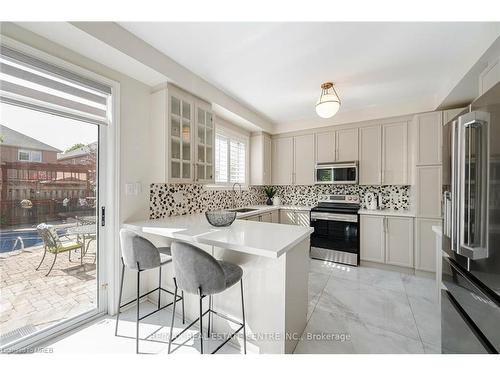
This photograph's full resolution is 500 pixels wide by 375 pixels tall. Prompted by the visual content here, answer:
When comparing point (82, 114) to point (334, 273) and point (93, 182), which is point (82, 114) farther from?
point (334, 273)

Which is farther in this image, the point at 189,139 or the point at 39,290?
the point at 189,139

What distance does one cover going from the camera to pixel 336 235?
342 centimetres

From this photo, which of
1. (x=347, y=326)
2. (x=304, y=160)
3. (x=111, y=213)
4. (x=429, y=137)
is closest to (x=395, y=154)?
(x=429, y=137)

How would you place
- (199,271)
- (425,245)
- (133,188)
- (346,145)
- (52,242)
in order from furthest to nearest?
(346,145) → (425,245) → (133,188) → (52,242) → (199,271)

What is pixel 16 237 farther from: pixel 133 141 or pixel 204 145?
pixel 204 145

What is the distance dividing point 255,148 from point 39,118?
3130 mm

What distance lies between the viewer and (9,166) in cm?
150

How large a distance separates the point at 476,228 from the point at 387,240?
2.43 m

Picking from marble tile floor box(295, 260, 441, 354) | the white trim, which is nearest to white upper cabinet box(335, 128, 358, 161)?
marble tile floor box(295, 260, 441, 354)

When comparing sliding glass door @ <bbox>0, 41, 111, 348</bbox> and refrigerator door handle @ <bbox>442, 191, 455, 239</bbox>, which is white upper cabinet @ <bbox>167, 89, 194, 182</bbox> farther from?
refrigerator door handle @ <bbox>442, 191, 455, 239</bbox>

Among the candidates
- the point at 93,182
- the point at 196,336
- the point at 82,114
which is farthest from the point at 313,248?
the point at 82,114

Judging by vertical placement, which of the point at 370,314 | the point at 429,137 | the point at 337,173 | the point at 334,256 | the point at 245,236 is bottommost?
the point at 370,314

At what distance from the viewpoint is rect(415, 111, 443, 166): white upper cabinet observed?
114 inches

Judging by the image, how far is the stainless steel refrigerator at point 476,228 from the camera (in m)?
0.92
